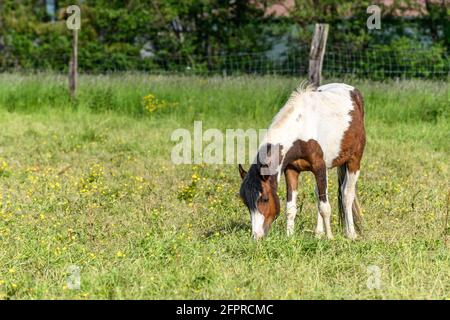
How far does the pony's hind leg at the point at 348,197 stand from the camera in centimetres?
748

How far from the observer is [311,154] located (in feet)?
22.6

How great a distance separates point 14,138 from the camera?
1238cm

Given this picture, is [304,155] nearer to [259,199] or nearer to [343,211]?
[259,199]

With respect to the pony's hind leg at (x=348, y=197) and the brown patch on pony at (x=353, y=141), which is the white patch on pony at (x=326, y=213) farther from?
the brown patch on pony at (x=353, y=141)

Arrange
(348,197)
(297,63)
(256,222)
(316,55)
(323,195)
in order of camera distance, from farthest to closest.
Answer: (297,63)
(316,55)
(348,197)
(323,195)
(256,222)

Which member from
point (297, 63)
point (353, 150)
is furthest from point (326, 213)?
point (297, 63)

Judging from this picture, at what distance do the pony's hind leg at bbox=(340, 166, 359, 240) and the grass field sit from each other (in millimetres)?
223

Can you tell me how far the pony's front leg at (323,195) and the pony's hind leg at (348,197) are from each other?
1.24ft

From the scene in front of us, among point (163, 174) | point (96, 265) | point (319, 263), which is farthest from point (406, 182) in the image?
point (96, 265)

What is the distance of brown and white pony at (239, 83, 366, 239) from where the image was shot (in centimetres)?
647

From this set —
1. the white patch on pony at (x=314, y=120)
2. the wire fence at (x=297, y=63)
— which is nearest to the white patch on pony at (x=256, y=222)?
the white patch on pony at (x=314, y=120)

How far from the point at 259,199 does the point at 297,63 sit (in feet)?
49.5

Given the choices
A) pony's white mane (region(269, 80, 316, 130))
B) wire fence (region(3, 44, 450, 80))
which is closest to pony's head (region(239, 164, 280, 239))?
pony's white mane (region(269, 80, 316, 130))
